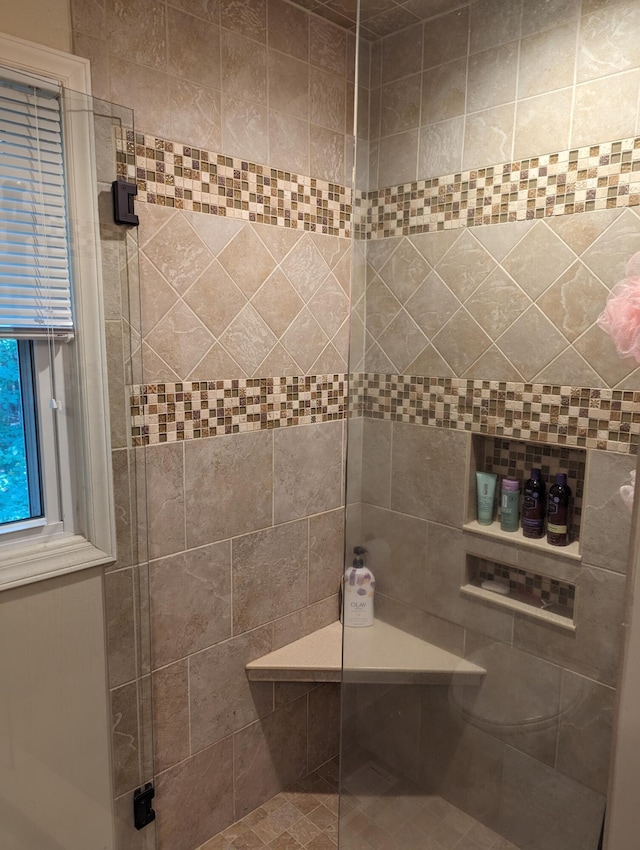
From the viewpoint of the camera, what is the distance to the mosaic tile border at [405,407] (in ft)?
2.80

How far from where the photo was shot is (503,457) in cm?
99

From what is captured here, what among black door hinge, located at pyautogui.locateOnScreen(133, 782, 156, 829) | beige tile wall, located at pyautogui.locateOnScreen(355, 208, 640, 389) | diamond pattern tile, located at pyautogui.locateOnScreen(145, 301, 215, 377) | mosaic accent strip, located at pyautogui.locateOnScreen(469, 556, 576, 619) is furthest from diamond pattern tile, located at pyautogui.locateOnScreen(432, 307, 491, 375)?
black door hinge, located at pyautogui.locateOnScreen(133, 782, 156, 829)

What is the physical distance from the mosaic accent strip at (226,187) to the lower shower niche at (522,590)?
A: 119 cm

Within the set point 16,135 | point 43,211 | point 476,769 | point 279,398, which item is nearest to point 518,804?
point 476,769

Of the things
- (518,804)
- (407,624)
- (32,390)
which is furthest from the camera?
(32,390)

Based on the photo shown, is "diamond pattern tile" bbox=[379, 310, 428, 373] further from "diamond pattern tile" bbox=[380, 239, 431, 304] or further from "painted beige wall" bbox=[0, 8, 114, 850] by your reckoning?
"painted beige wall" bbox=[0, 8, 114, 850]

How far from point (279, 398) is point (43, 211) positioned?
0.86 metres

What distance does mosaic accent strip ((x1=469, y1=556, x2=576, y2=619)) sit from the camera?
3.02 feet

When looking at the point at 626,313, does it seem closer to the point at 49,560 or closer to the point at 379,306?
the point at 379,306

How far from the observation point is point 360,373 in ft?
3.97

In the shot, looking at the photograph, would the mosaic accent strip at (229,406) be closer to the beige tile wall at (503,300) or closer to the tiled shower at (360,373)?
the tiled shower at (360,373)

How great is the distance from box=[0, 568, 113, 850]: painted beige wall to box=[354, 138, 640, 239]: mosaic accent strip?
3.61ft

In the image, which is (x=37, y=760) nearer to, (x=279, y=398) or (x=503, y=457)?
(x=279, y=398)

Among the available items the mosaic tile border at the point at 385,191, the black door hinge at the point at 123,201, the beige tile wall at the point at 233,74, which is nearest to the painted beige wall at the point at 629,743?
the mosaic tile border at the point at 385,191
